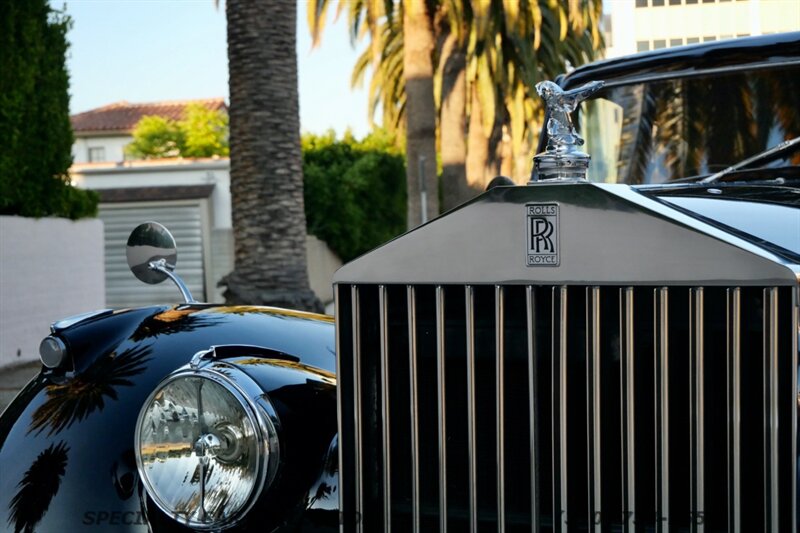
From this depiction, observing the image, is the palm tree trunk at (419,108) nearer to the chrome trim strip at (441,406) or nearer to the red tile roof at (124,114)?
the chrome trim strip at (441,406)

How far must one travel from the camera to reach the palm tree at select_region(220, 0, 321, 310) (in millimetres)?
9477

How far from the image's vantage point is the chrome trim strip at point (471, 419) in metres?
2.29

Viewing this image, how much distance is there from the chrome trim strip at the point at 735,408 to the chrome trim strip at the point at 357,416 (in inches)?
30.3

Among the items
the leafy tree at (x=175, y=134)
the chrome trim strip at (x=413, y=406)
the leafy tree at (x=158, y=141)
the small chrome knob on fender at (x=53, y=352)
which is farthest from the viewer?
the leafy tree at (x=158, y=141)

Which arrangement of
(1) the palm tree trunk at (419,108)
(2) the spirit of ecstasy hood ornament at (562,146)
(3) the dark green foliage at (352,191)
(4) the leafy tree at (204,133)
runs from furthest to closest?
1. (4) the leafy tree at (204,133)
2. (3) the dark green foliage at (352,191)
3. (1) the palm tree trunk at (419,108)
4. (2) the spirit of ecstasy hood ornament at (562,146)

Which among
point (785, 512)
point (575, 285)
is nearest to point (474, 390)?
point (575, 285)

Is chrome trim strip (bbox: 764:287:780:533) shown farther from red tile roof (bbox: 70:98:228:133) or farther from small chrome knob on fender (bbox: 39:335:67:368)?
red tile roof (bbox: 70:98:228:133)

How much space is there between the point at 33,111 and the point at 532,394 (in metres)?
11.1

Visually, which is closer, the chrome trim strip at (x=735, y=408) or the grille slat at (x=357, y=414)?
the chrome trim strip at (x=735, y=408)

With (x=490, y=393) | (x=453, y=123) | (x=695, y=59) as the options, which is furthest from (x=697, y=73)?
(x=453, y=123)

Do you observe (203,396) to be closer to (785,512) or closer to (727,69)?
(785,512)

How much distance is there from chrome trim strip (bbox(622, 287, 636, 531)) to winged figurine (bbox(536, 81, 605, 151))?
0.48 m

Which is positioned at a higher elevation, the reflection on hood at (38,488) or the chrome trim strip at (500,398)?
the chrome trim strip at (500,398)

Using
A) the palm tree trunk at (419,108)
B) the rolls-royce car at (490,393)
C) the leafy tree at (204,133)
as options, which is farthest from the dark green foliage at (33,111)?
the leafy tree at (204,133)
